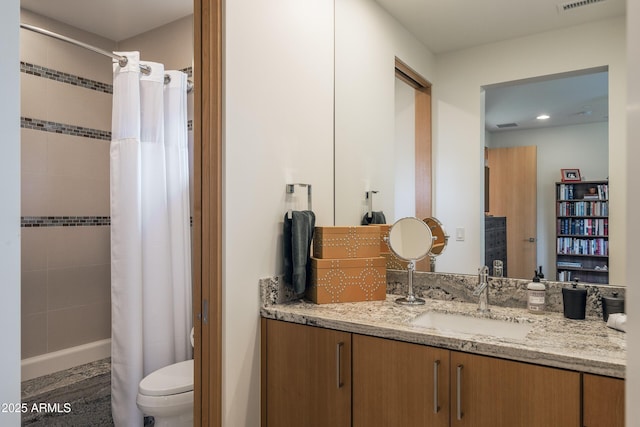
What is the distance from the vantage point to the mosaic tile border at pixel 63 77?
291 cm

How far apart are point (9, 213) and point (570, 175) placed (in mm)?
1795

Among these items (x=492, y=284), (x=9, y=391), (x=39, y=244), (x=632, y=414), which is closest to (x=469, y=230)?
(x=492, y=284)

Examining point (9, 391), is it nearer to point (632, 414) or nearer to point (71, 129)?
point (632, 414)

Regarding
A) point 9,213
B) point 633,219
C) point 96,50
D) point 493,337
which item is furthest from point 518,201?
point 96,50

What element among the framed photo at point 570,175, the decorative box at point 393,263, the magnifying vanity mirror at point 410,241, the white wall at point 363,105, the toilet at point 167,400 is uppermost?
the white wall at point 363,105

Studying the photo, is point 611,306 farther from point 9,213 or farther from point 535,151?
point 9,213

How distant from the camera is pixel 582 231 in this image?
1.62 meters

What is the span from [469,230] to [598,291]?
54 cm

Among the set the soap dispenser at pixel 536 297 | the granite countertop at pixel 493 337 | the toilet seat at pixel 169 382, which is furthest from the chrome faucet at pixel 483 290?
the toilet seat at pixel 169 382

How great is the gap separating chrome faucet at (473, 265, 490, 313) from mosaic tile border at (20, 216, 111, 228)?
115 inches

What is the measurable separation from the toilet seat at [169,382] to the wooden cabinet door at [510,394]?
131cm

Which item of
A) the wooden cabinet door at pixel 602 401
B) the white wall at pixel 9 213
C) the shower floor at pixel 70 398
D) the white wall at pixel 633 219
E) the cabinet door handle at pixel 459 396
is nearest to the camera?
the white wall at pixel 633 219

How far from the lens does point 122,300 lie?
8.05 ft

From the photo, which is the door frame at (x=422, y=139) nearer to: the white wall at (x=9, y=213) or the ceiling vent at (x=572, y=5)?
the ceiling vent at (x=572, y=5)
